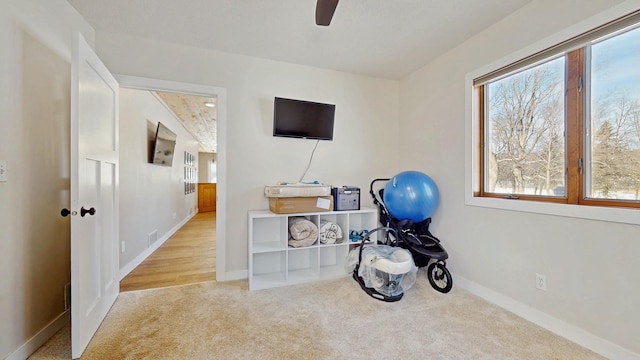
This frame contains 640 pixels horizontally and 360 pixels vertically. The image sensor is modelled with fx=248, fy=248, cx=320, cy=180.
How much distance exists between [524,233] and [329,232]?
5.76 ft

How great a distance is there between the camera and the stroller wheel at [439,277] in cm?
241

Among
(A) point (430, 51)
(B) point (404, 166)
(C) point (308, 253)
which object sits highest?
(A) point (430, 51)

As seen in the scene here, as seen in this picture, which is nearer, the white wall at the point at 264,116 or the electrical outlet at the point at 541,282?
the electrical outlet at the point at 541,282

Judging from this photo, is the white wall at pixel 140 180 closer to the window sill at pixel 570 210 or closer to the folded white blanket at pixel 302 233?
the folded white blanket at pixel 302 233

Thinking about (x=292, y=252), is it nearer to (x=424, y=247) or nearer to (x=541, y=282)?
(x=424, y=247)

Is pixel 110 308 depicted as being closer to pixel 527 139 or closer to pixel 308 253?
pixel 308 253

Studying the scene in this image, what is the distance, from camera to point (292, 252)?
2992 mm

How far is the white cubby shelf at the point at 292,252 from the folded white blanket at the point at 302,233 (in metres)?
0.06

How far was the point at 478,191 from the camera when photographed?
8.16ft

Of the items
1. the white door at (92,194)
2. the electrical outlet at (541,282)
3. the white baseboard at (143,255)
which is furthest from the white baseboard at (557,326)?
the white baseboard at (143,255)

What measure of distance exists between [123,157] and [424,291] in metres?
3.69

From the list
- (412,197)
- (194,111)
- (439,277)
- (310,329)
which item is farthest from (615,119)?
(194,111)

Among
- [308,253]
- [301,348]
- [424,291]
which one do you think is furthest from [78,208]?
[424,291]

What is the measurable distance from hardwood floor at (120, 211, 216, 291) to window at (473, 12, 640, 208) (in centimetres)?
330
